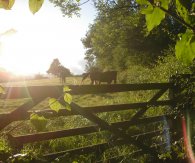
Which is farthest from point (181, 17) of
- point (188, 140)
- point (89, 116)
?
point (188, 140)

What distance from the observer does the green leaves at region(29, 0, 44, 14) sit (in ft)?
2.81

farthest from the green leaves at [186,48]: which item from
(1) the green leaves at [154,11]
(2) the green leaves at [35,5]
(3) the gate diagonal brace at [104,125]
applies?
(3) the gate diagonal brace at [104,125]

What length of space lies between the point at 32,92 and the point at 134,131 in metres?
4.99

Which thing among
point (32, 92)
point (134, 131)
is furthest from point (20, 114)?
point (134, 131)

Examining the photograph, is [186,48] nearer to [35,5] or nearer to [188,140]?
[35,5]

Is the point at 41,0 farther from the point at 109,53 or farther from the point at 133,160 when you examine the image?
the point at 109,53

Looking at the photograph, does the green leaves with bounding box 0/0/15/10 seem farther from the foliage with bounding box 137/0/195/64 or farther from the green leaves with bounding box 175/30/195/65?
the green leaves with bounding box 175/30/195/65

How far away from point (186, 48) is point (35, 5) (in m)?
0.47

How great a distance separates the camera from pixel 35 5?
34.1 inches

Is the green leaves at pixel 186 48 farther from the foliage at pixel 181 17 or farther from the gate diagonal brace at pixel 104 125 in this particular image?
the gate diagonal brace at pixel 104 125

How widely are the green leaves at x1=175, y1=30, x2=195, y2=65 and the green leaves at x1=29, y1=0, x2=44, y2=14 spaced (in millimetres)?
430

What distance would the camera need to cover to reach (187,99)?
6.54 metres

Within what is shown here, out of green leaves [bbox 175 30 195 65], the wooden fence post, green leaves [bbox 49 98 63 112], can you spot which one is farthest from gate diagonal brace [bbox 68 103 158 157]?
green leaves [bbox 175 30 195 65]

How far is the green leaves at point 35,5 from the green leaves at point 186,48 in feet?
1.41
